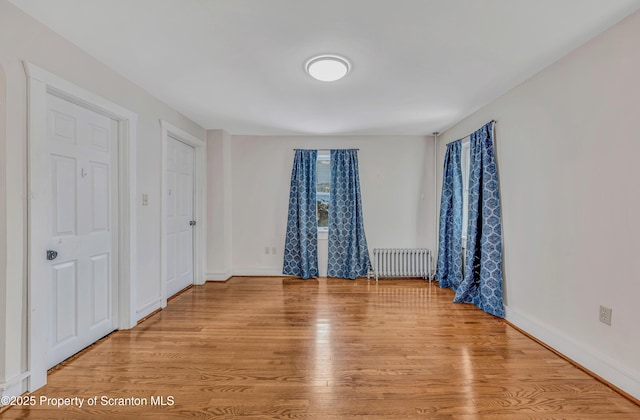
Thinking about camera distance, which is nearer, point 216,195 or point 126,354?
point 126,354

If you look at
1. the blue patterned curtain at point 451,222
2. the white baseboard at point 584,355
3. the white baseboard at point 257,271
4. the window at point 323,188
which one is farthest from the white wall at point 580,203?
the white baseboard at point 257,271

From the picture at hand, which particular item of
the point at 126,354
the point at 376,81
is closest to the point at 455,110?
the point at 376,81

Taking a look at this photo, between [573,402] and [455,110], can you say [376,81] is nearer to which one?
[455,110]

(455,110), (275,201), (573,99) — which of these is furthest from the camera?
(275,201)

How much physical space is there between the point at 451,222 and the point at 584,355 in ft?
6.81

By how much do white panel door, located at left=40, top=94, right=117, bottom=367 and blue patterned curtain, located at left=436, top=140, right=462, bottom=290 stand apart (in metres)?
3.97

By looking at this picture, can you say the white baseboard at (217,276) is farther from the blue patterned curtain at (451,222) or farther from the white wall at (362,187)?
the blue patterned curtain at (451,222)

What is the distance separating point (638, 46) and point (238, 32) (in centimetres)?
247

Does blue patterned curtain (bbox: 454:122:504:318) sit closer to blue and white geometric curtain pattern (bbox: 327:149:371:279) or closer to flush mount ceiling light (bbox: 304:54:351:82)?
blue and white geometric curtain pattern (bbox: 327:149:371:279)

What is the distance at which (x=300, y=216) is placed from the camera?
427cm

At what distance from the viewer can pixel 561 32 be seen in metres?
1.75

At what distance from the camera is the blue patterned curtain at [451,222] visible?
12.0ft

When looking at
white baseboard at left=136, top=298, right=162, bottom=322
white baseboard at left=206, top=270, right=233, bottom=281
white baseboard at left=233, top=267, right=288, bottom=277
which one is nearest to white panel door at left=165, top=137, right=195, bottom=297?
white baseboard at left=206, top=270, right=233, bottom=281

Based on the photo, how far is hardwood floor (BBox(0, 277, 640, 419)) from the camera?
1.56 metres
